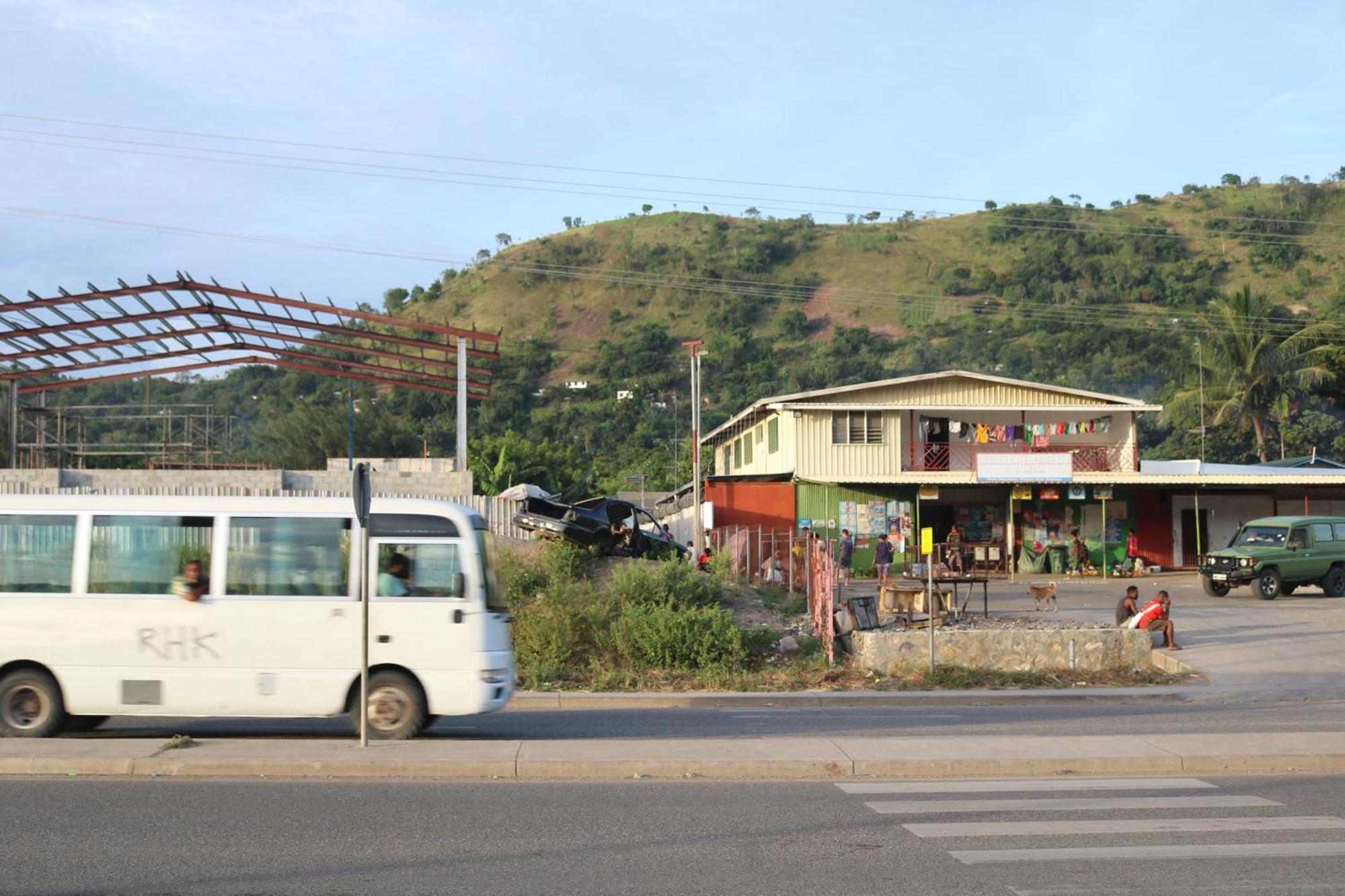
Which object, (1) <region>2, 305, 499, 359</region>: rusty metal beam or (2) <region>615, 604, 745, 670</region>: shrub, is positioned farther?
(1) <region>2, 305, 499, 359</region>: rusty metal beam

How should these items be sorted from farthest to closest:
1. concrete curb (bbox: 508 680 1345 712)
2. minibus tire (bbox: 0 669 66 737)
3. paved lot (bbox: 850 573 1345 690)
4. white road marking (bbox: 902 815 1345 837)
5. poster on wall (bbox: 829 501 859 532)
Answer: poster on wall (bbox: 829 501 859 532) < paved lot (bbox: 850 573 1345 690) < concrete curb (bbox: 508 680 1345 712) < minibus tire (bbox: 0 669 66 737) < white road marking (bbox: 902 815 1345 837)

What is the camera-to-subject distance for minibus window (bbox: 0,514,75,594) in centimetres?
1202

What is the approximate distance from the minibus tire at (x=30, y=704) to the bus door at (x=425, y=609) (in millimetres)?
2950

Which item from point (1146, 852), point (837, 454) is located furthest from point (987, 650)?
point (837, 454)

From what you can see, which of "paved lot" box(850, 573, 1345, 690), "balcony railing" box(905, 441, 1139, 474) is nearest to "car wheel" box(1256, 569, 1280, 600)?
"paved lot" box(850, 573, 1345, 690)

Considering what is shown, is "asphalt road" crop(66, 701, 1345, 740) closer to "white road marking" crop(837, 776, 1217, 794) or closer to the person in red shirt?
"white road marking" crop(837, 776, 1217, 794)

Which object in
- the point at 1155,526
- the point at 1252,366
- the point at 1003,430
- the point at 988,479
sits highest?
the point at 1252,366

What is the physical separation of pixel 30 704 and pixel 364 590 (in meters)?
3.54

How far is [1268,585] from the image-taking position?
32375 mm

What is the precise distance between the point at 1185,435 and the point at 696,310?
66083 mm

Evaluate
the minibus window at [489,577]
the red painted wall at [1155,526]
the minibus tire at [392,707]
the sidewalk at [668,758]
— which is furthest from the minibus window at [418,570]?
the red painted wall at [1155,526]

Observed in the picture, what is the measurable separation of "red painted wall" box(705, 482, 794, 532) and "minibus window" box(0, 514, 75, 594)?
30.8 meters

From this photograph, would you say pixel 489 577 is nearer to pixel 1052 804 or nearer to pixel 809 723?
pixel 809 723

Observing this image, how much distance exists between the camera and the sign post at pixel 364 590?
36.5 feet
